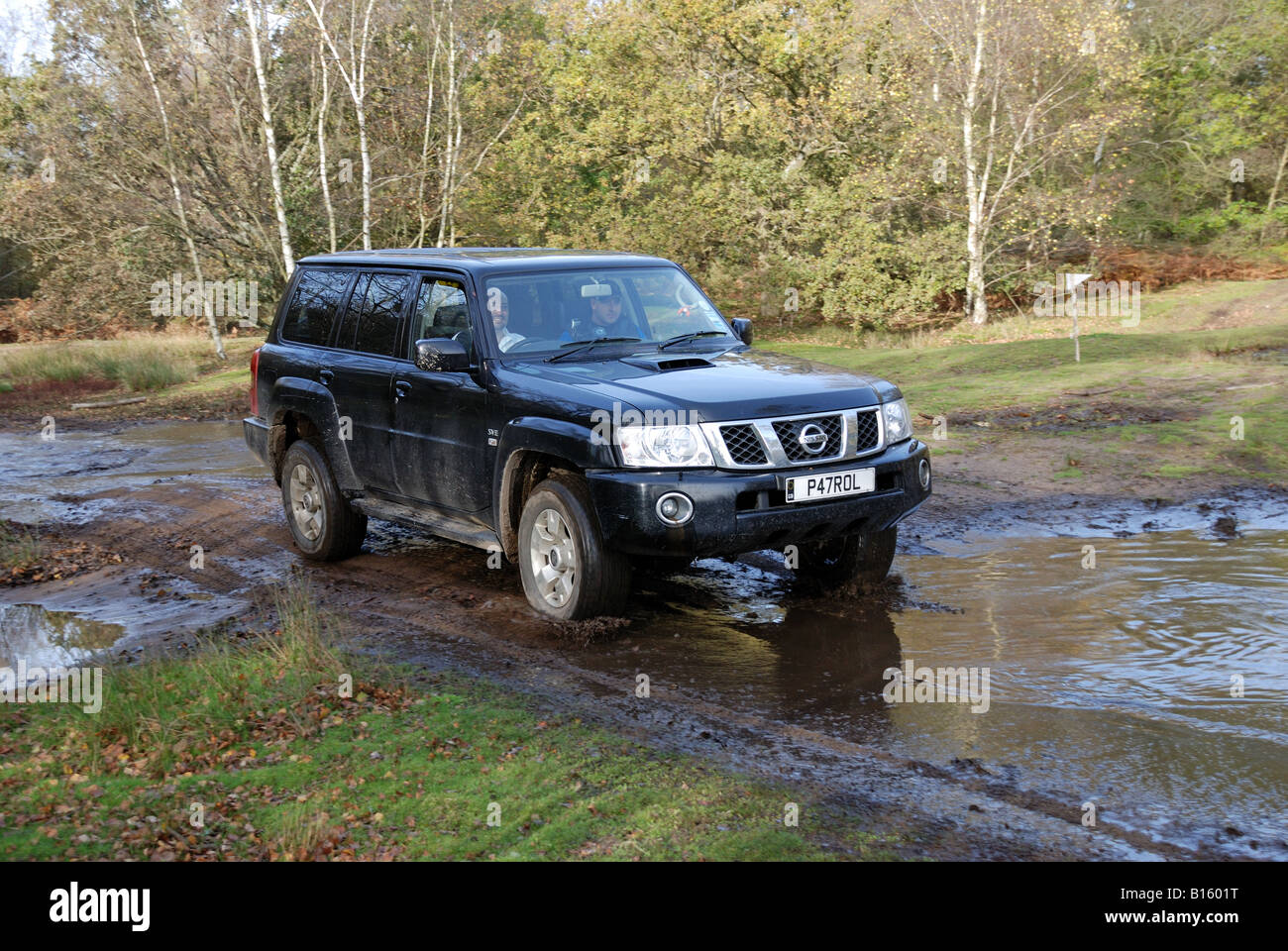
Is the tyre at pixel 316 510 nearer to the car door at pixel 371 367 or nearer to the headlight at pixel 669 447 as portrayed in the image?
the car door at pixel 371 367

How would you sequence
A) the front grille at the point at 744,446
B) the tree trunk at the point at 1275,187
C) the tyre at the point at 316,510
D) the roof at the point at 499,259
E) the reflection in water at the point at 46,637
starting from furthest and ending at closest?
the tree trunk at the point at 1275,187 → the tyre at the point at 316,510 → the roof at the point at 499,259 → the reflection in water at the point at 46,637 → the front grille at the point at 744,446

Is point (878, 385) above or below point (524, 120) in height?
below

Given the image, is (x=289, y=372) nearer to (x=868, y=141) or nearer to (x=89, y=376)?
(x=89, y=376)

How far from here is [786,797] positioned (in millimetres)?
4555

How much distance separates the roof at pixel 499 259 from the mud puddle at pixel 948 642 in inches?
83.9

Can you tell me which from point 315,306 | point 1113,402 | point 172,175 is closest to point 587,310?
point 315,306

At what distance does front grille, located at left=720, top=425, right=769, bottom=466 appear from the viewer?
6.27 meters

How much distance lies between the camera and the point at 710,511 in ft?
20.2

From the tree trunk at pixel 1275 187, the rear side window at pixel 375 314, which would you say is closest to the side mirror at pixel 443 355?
the rear side window at pixel 375 314

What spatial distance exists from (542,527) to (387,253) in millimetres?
2801

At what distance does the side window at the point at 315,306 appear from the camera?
8.68 m

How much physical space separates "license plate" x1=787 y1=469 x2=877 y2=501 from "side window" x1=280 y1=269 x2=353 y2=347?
3955mm

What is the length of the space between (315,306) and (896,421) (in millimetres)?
4452
